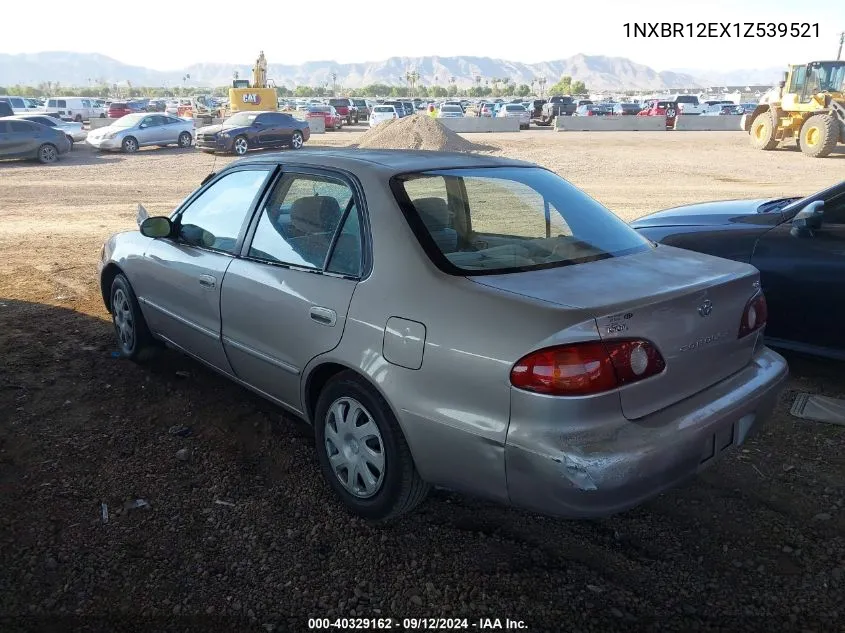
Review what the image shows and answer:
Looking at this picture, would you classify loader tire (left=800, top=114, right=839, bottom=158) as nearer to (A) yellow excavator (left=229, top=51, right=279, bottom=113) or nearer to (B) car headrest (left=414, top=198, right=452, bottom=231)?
(B) car headrest (left=414, top=198, right=452, bottom=231)

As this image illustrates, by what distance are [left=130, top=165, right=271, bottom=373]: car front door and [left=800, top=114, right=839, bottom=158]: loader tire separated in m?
23.2

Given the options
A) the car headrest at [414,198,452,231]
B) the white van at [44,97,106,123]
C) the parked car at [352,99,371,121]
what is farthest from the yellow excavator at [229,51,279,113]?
the car headrest at [414,198,452,231]

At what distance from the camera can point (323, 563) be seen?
2898 millimetres

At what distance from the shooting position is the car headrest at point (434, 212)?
3.09 metres

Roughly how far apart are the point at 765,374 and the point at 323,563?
83.9 inches

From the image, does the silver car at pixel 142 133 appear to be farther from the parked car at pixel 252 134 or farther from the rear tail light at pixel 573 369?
the rear tail light at pixel 573 369

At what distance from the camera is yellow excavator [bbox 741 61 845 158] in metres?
22.1

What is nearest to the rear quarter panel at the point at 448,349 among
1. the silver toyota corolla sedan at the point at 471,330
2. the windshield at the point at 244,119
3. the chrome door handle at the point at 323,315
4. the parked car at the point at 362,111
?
the silver toyota corolla sedan at the point at 471,330

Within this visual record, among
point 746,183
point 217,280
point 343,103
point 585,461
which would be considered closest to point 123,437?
point 217,280

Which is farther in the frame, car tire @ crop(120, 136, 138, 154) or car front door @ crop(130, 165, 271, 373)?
car tire @ crop(120, 136, 138, 154)

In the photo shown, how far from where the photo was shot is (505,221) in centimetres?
377

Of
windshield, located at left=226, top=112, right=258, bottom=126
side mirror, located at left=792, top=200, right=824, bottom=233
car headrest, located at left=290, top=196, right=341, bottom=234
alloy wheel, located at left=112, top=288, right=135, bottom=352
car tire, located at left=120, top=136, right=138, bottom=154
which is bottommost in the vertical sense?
alloy wheel, located at left=112, top=288, right=135, bottom=352

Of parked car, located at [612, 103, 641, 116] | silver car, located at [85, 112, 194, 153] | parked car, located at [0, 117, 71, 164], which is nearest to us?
parked car, located at [0, 117, 71, 164]

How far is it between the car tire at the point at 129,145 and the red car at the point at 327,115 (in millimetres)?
14740
